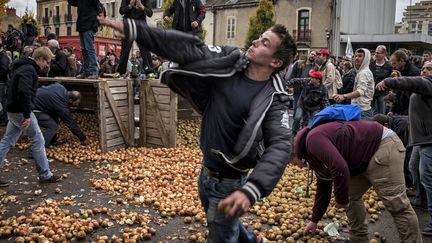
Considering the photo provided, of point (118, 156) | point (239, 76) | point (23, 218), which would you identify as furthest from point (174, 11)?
point (239, 76)

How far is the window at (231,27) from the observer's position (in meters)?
38.2

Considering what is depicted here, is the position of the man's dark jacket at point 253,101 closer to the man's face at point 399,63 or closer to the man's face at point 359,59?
the man's face at point 399,63

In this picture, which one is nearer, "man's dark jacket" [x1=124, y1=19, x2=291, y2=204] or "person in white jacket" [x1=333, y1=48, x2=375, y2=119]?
"man's dark jacket" [x1=124, y1=19, x2=291, y2=204]

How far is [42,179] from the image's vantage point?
6.35 m

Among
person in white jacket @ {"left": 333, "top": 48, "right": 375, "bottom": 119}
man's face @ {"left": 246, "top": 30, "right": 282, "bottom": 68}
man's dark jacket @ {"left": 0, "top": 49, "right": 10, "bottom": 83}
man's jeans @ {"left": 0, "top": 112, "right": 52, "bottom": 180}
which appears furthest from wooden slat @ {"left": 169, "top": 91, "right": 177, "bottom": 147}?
man's face @ {"left": 246, "top": 30, "right": 282, "bottom": 68}

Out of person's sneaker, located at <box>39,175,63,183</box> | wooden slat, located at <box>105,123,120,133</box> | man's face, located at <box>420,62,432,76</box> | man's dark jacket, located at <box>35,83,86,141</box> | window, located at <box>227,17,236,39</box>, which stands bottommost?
person's sneaker, located at <box>39,175,63,183</box>

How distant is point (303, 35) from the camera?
112 feet

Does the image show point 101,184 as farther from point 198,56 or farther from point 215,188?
point 198,56

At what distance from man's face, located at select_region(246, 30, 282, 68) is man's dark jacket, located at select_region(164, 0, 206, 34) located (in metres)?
5.78

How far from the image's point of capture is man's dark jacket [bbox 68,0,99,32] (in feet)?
26.0

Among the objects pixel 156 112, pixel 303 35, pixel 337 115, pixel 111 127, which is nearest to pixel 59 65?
pixel 111 127

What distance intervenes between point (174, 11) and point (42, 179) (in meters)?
4.16

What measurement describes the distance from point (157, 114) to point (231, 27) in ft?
102

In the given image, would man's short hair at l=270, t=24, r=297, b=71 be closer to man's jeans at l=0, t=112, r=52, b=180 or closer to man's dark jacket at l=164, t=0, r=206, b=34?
man's jeans at l=0, t=112, r=52, b=180
